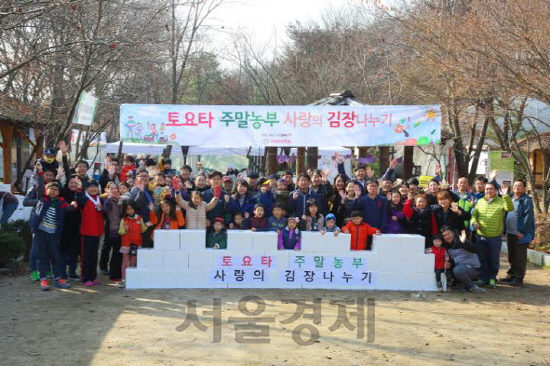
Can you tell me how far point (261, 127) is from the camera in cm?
1052

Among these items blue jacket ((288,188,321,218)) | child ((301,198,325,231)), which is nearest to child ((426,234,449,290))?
child ((301,198,325,231))

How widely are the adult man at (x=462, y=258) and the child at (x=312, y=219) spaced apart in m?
1.80

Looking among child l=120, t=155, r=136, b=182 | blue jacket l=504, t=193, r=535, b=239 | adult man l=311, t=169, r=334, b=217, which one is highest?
child l=120, t=155, r=136, b=182

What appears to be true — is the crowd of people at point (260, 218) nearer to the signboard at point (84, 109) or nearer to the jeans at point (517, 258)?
the jeans at point (517, 258)

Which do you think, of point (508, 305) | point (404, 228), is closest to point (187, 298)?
point (404, 228)

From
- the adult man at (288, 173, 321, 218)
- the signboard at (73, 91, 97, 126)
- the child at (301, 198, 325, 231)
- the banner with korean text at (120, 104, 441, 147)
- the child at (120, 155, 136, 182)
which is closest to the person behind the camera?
the child at (301, 198, 325, 231)

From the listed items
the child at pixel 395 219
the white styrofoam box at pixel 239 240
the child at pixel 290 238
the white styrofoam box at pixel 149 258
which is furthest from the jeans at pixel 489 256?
the white styrofoam box at pixel 149 258

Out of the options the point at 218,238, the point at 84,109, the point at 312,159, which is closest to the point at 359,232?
the point at 218,238

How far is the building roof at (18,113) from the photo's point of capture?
559 inches

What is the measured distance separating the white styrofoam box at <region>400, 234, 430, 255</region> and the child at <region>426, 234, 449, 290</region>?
0.20 metres

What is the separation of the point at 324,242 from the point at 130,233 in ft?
9.24

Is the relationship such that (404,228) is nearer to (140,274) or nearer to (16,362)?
(140,274)

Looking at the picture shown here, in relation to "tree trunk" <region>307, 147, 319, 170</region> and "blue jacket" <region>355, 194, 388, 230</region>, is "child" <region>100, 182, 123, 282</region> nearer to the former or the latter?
"blue jacket" <region>355, 194, 388, 230</region>

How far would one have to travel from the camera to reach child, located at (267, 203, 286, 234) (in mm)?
8492
